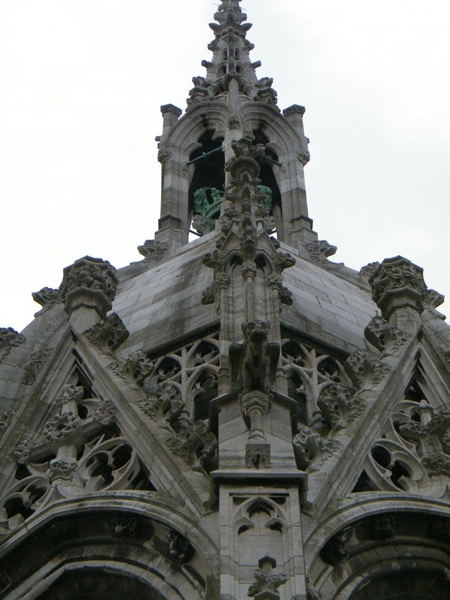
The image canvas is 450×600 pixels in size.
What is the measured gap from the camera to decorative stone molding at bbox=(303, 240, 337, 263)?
3238 centimetres

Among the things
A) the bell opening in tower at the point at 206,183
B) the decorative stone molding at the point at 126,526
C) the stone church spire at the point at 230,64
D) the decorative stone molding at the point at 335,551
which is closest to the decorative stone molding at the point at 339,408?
the decorative stone molding at the point at 335,551

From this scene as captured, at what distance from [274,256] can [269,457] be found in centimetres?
573

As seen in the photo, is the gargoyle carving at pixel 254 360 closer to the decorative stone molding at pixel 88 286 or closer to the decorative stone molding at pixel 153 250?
the decorative stone molding at pixel 88 286

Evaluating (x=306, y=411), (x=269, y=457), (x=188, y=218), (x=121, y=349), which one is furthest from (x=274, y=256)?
(x=188, y=218)

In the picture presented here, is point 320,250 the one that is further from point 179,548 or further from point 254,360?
point 179,548

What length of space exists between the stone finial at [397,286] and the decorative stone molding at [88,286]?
367 cm

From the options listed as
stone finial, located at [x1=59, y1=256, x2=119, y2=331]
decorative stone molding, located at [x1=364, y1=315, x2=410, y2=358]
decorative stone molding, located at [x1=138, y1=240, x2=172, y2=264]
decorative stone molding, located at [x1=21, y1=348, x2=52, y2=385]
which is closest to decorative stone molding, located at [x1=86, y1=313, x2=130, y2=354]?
stone finial, located at [x1=59, y1=256, x2=119, y2=331]

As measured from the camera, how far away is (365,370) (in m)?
20.7

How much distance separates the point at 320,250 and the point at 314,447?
15.2 metres

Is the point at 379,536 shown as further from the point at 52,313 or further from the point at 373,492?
the point at 52,313

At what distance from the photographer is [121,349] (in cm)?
2469

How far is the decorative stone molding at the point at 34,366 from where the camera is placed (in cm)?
2278

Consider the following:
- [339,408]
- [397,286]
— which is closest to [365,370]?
[339,408]

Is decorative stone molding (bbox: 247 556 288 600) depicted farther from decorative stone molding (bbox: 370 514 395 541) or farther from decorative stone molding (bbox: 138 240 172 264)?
decorative stone molding (bbox: 138 240 172 264)
